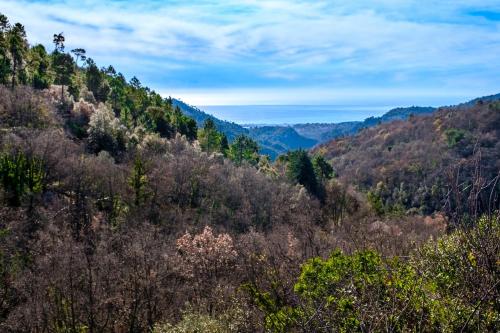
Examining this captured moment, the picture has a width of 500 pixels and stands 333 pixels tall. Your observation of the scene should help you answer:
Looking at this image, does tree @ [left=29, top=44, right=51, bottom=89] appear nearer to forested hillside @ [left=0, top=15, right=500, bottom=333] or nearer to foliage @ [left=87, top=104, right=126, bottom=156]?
forested hillside @ [left=0, top=15, right=500, bottom=333]

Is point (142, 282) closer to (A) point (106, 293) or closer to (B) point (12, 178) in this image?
(A) point (106, 293)

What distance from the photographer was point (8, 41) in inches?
2537

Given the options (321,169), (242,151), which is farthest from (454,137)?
(242,151)

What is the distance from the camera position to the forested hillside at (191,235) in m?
11.7

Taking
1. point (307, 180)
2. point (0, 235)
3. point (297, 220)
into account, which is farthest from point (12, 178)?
point (307, 180)

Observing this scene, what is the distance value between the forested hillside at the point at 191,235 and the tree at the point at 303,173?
0.83 feet

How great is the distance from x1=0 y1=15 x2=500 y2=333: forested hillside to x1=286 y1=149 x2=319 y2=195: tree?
0.25 m

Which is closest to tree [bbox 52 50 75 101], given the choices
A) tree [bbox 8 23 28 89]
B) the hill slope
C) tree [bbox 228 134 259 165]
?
tree [bbox 8 23 28 89]

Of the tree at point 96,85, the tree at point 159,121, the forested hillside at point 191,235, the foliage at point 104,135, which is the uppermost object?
the tree at point 96,85

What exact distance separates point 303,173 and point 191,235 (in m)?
39.1

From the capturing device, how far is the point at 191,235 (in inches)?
1660

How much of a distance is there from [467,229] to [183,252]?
3016cm

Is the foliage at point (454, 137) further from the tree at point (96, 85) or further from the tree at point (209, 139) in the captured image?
the tree at point (96, 85)

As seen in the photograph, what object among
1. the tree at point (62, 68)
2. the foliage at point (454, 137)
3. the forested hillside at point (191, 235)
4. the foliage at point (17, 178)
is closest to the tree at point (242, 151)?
the forested hillside at point (191, 235)
